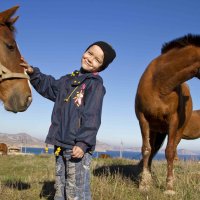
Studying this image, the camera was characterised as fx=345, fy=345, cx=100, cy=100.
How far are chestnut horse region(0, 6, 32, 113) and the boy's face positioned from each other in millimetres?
752

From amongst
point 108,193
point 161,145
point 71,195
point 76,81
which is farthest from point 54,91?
point 161,145

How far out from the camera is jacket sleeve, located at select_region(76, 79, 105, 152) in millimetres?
3918

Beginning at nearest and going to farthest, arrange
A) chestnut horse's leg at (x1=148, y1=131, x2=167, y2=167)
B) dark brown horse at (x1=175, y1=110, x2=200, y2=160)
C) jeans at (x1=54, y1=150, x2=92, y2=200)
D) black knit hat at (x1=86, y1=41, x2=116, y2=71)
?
jeans at (x1=54, y1=150, x2=92, y2=200) → black knit hat at (x1=86, y1=41, x2=116, y2=71) → chestnut horse's leg at (x1=148, y1=131, x2=167, y2=167) → dark brown horse at (x1=175, y1=110, x2=200, y2=160)

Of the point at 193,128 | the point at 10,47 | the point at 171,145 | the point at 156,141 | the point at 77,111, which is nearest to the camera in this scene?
the point at 77,111

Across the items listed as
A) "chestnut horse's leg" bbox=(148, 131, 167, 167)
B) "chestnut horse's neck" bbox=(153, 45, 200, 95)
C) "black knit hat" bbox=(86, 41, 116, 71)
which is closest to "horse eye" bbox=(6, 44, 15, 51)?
"black knit hat" bbox=(86, 41, 116, 71)

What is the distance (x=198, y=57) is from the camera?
6848 millimetres

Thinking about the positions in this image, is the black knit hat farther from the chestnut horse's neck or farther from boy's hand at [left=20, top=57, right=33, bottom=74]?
the chestnut horse's neck

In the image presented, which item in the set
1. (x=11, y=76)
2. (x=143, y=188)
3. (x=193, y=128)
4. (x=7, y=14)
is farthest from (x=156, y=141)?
(x=7, y=14)

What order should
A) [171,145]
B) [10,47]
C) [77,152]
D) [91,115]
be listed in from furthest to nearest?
[171,145], [10,47], [91,115], [77,152]

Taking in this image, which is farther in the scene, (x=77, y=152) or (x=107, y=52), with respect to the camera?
(x=107, y=52)

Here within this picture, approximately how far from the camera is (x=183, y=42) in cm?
719

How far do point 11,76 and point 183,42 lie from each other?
13.7 feet

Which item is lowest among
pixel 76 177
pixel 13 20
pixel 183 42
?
pixel 76 177

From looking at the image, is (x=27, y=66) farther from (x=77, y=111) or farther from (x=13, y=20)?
(x=77, y=111)
